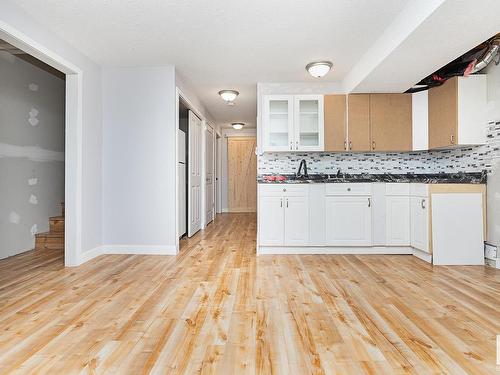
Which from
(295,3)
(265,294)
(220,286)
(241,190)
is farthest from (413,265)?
(241,190)

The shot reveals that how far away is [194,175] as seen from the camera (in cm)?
579

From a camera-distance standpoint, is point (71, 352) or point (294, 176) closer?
point (71, 352)

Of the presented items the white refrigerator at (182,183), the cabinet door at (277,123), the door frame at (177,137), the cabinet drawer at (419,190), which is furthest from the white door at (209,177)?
the cabinet drawer at (419,190)

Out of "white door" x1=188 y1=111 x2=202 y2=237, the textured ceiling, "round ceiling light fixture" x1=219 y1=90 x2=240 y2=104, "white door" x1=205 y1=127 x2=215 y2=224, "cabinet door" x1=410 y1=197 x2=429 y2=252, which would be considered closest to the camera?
the textured ceiling

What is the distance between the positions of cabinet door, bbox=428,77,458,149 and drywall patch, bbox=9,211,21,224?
5.20 meters

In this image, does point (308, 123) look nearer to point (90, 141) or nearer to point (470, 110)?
point (470, 110)

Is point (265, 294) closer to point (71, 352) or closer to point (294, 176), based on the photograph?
point (71, 352)

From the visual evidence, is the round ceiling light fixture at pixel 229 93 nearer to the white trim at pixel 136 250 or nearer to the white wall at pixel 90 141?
the white wall at pixel 90 141

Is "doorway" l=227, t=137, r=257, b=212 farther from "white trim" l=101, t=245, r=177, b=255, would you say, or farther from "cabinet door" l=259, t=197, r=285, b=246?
"white trim" l=101, t=245, r=177, b=255

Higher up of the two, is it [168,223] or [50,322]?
[168,223]

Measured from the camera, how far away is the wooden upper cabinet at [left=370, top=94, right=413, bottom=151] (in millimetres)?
4445

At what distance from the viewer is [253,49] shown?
12.0 feet

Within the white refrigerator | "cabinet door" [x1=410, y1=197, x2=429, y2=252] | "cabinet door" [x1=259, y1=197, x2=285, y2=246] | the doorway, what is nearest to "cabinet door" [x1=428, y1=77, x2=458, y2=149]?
"cabinet door" [x1=410, y1=197, x2=429, y2=252]

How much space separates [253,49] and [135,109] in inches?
66.0
